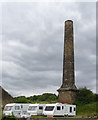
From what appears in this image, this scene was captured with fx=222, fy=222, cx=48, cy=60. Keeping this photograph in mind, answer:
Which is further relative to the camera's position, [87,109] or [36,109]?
[87,109]

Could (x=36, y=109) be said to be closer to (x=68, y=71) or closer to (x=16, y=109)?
(x=16, y=109)

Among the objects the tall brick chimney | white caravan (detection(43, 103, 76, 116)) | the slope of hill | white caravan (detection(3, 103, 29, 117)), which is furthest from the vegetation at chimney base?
the slope of hill

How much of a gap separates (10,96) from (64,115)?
18.1m

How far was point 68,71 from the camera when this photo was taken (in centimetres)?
4088

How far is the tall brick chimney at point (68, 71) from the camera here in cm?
3956

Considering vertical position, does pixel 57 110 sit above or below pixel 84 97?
below

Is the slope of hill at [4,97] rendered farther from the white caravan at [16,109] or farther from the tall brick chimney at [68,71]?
the white caravan at [16,109]

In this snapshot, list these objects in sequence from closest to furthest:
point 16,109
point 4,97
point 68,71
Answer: point 16,109 < point 68,71 < point 4,97

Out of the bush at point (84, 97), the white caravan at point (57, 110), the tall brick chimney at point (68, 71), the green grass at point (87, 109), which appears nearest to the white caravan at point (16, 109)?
the white caravan at point (57, 110)

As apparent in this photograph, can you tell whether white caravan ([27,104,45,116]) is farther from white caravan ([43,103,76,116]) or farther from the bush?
the bush

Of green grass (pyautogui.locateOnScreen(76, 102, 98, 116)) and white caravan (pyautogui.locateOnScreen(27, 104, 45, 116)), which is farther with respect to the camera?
green grass (pyautogui.locateOnScreen(76, 102, 98, 116))

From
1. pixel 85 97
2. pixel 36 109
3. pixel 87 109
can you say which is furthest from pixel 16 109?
pixel 85 97

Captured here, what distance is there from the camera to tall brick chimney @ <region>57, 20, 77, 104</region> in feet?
130

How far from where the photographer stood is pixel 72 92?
39.7 meters
